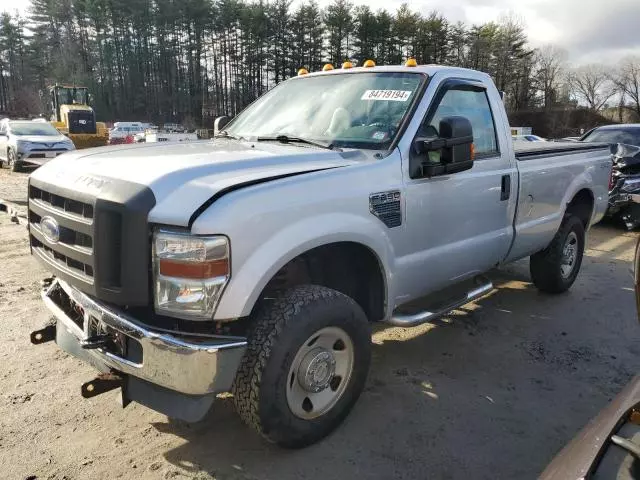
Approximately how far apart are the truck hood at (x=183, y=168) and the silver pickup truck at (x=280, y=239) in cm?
1

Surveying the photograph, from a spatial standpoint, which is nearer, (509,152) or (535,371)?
(535,371)

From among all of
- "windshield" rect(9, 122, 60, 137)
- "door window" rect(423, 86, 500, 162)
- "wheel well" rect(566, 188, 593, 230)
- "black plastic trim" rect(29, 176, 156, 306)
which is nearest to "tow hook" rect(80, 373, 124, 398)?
"black plastic trim" rect(29, 176, 156, 306)

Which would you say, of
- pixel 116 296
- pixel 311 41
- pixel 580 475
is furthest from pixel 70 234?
pixel 311 41

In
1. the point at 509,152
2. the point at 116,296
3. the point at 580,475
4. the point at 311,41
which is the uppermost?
the point at 311,41

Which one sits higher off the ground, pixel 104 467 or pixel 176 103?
pixel 176 103

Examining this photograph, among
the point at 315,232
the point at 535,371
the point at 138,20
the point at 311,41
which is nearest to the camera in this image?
the point at 315,232

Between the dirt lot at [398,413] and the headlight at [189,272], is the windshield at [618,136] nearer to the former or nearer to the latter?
the dirt lot at [398,413]

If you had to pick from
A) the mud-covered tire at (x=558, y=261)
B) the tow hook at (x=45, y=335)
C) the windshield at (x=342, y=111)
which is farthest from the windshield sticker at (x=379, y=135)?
the mud-covered tire at (x=558, y=261)

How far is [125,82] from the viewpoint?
2835 inches

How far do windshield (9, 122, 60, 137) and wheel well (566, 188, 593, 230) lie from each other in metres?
17.2

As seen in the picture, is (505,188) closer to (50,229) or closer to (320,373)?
(320,373)

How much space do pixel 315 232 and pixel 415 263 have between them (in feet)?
3.23

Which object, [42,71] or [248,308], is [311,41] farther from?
[248,308]

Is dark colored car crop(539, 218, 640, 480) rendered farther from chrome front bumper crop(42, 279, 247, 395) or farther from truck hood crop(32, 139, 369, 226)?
truck hood crop(32, 139, 369, 226)
